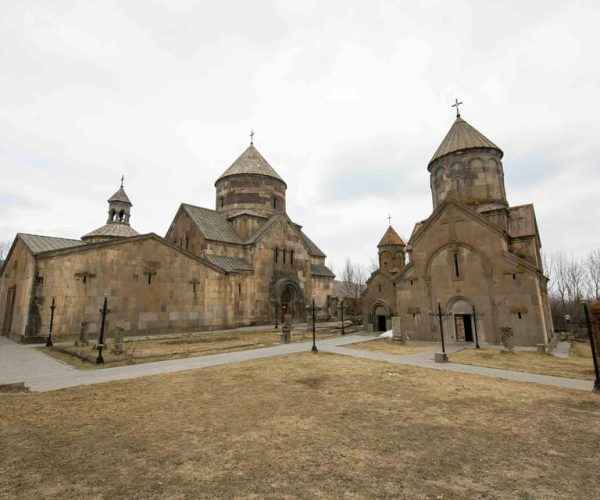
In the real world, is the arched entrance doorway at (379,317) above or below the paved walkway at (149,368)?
above

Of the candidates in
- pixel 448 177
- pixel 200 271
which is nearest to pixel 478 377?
pixel 448 177

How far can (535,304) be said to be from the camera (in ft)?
47.9

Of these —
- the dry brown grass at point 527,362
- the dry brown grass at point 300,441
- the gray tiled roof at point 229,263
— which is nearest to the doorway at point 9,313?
the gray tiled roof at point 229,263

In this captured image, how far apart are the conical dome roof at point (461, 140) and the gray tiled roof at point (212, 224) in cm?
1731

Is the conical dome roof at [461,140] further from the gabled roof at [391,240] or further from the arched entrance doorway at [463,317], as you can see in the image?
the arched entrance doorway at [463,317]

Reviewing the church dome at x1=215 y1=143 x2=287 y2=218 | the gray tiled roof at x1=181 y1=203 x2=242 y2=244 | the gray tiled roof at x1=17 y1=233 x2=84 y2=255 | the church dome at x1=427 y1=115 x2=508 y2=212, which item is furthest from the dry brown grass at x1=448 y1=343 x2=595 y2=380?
the church dome at x1=215 y1=143 x2=287 y2=218

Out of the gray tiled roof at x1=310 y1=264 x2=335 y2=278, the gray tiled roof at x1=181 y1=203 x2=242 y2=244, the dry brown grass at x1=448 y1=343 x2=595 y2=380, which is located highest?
the gray tiled roof at x1=181 y1=203 x2=242 y2=244

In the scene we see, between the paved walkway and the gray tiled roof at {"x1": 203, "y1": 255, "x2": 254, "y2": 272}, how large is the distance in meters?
11.5

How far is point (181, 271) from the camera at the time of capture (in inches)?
839

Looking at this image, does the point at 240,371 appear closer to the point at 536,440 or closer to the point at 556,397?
the point at 536,440

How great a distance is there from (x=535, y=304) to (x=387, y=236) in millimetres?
15016

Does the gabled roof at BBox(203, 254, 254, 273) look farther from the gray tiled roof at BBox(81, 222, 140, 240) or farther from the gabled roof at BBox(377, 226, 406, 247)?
the gray tiled roof at BBox(81, 222, 140, 240)

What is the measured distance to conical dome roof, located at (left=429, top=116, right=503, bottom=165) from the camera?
20938mm

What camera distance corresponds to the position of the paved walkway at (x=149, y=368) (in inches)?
328
